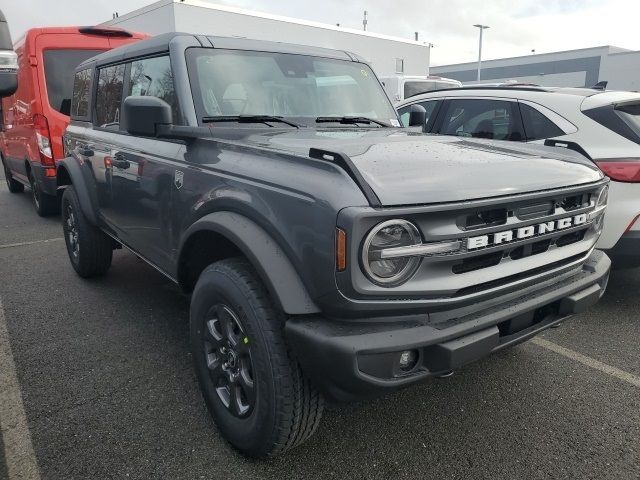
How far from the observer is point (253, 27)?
17.1m

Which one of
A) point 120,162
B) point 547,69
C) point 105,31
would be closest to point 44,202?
point 105,31

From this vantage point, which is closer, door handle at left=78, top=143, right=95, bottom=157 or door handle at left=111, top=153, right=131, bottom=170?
door handle at left=111, top=153, right=131, bottom=170

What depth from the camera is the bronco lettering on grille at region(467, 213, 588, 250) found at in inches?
76.2

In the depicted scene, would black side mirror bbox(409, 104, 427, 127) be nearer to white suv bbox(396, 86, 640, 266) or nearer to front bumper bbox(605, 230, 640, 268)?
white suv bbox(396, 86, 640, 266)

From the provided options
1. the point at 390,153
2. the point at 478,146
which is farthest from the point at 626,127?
the point at 390,153

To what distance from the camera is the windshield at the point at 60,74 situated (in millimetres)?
6672

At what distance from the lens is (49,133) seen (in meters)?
6.50

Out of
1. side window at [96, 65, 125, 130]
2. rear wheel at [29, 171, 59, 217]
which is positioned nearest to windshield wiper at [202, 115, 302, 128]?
side window at [96, 65, 125, 130]

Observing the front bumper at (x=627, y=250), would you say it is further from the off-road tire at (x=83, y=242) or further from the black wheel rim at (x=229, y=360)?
the off-road tire at (x=83, y=242)

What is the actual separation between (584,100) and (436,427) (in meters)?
3.05

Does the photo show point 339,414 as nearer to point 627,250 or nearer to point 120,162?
point 120,162

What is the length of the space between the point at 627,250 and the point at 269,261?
292 centimetres

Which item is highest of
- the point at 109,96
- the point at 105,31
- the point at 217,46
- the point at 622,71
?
the point at 622,71

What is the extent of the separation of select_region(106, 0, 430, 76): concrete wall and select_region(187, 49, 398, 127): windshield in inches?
422
